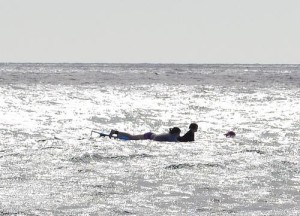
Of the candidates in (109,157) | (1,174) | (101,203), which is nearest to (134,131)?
(109,157)

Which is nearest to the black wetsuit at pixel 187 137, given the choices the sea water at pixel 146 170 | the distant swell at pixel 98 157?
the sea water at pixel 146 170

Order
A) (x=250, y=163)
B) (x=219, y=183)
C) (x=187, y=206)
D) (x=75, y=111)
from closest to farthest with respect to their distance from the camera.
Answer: (x=187, y=206), (x=219, y=183), (x=250, y=163), (x=75, y=111)

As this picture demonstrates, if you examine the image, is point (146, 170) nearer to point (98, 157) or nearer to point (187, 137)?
point (98, 157)

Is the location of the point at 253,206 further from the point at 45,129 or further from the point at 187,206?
the point at 45,129

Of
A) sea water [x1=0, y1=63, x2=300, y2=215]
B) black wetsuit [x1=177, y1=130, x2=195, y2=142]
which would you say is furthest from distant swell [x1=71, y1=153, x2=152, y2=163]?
black wetsuit [x1=177, y1=130, x2=195, y2=142]

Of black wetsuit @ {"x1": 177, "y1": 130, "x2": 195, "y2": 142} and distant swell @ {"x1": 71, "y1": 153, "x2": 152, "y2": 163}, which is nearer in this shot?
distant swell @ {"x1": 71, "y1": 153, "x2": 152, "y2": 163}

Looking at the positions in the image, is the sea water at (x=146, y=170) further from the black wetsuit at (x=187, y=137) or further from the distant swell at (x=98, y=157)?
the black wetsuit at (x=187, y=137)

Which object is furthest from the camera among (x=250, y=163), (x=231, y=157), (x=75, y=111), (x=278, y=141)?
(x=75, y=111)

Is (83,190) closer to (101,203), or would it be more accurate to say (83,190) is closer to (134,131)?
(101,203)

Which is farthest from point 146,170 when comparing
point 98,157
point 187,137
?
point 187,137

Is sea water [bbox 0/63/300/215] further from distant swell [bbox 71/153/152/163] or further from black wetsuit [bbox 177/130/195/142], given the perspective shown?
black wetsuit [bbox 177/130/195/142]

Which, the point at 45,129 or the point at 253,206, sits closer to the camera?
the point at 253,206

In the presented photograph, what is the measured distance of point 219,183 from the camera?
59.2ft

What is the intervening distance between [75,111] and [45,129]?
12.8m
